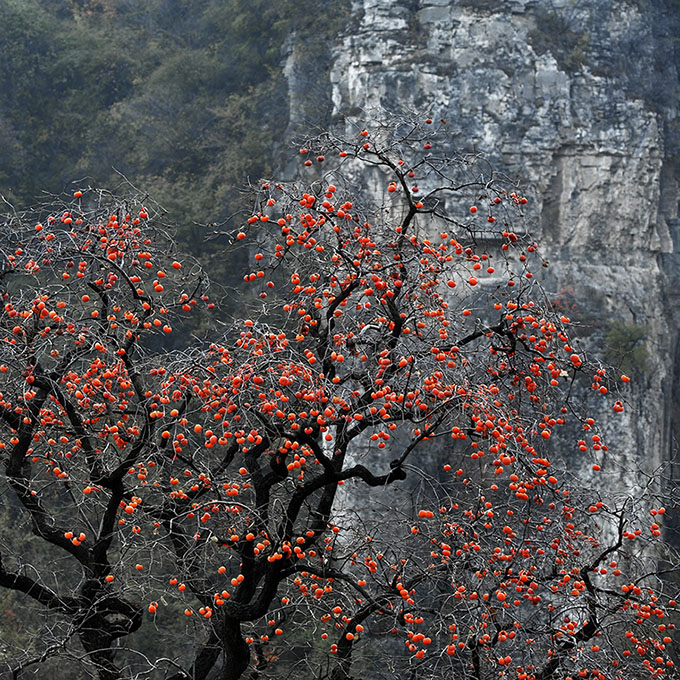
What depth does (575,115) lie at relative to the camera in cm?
1395

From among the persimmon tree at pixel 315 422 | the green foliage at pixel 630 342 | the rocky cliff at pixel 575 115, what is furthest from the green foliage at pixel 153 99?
the persimmon tree at pixel 315 422

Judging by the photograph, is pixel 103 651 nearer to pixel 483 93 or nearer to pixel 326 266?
pixel 326 266

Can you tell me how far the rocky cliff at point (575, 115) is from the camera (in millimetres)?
13555

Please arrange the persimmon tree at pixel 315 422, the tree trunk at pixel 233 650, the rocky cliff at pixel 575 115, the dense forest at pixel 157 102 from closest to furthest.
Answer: the persimmon tree at pixel 315 422 → the tree trunk at pixel 233 650 → the rocky cliff at pixel 575 115 → the dense forest at pixel 157 102

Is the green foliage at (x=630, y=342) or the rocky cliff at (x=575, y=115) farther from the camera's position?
the rocky cliff at (x=575, y=115)

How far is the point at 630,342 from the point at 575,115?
392 centimetres

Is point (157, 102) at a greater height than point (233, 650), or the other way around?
point (157, 102)

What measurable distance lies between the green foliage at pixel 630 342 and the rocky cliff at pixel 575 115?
0.02m

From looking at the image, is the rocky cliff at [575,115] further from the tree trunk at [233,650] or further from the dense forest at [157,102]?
the tree trunk at [233,650]

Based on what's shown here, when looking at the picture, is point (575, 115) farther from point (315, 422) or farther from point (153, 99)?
point (315, 422)

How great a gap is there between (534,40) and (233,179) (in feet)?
18.4

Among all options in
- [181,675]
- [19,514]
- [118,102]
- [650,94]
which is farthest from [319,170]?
[181,675]

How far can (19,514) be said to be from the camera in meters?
11.2

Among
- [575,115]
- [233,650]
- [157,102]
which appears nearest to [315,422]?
[233,650]
